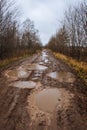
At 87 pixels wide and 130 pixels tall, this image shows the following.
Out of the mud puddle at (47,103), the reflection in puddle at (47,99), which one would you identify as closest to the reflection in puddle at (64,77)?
the mud puddle at (47,103)

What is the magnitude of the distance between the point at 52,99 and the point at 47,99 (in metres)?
0.19

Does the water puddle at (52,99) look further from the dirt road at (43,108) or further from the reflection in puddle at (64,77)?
the reflection in puddle at (64,77)

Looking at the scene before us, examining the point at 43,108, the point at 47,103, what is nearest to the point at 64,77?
the point at 47,103

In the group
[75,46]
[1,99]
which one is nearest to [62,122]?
[1,99]

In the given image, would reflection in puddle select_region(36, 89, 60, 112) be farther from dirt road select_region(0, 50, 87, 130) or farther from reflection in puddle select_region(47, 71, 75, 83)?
Result: reflection in puddle select_region(47, 71, 75, 83)

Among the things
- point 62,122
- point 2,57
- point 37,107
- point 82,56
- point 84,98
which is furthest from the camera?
point 82,56

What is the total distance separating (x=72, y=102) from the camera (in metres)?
6.95

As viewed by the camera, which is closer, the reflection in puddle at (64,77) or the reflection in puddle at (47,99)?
the reflection in puddle at (47,99)

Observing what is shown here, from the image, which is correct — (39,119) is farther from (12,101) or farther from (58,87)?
(58,87)

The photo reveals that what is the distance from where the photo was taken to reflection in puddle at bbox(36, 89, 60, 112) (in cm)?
643

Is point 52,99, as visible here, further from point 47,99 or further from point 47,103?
point 47,103

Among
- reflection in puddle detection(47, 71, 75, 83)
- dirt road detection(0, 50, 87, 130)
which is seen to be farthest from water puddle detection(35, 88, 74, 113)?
reflection in puddle detection(47, 71, 75, 83)

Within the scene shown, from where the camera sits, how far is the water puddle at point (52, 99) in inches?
254

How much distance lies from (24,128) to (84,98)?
11.4 feet
